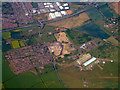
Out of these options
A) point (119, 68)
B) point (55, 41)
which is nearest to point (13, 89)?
point (55, 41)

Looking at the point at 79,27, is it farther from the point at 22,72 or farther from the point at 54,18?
the point at 22,72

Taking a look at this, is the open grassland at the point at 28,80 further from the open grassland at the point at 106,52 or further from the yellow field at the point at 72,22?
the yellow field at the point at 72,22

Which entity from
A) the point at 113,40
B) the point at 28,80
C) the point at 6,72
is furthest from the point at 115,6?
the point at 6,72

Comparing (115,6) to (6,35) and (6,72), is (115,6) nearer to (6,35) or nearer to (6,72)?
(6,35)

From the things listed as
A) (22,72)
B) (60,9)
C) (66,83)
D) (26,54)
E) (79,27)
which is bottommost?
(66,83)

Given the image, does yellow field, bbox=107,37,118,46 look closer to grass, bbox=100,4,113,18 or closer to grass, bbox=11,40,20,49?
grass, bbox=100,4,113,18

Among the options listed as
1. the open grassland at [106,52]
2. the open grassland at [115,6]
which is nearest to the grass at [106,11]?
the open grassland at [115,6]
